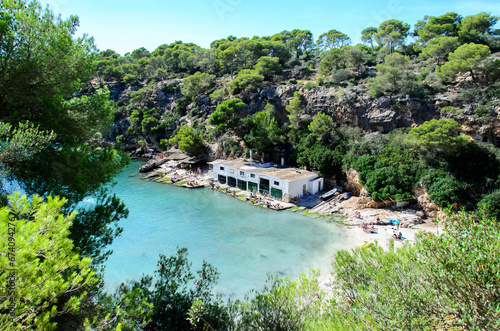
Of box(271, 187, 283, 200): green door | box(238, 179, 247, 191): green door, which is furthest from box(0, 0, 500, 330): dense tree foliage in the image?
box(238, 179, 247, 191): green door

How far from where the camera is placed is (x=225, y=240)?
22797mm

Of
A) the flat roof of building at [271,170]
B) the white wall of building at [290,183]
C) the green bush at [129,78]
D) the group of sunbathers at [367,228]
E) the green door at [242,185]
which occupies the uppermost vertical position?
the green bush at [129,78]

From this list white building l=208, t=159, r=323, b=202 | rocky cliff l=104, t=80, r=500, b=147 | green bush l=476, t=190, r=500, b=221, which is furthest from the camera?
white building l=208, t=159, r=323, b=202

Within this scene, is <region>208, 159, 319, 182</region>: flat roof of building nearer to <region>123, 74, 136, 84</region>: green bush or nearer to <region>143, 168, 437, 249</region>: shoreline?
<region>143, 168, 437, 249</region>: shoreline

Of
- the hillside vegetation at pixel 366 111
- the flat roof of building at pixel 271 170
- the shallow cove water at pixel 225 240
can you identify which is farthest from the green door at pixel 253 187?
the hillside vegetation at pixel 366 111

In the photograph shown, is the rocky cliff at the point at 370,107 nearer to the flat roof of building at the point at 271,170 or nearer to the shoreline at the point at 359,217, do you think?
the flat roof of building at the point at 271,170

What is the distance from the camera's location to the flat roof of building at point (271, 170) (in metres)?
31.5

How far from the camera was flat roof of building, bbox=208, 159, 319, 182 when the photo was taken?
103ft

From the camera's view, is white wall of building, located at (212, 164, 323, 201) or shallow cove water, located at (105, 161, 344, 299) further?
white wall of building, located at (212, 164, 323, 201)

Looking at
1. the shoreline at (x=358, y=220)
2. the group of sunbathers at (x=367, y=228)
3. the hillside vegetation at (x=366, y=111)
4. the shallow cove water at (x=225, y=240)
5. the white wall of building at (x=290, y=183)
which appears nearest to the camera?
the shallow cove water at (x=225, y=240)

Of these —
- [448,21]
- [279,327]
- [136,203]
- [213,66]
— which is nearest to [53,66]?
[279,327]

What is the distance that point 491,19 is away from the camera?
39.5m

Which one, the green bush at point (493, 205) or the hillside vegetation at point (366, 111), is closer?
the green bush at point (493, 205)

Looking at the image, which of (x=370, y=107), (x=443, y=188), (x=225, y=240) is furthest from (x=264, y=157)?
(x=443, y=188)
